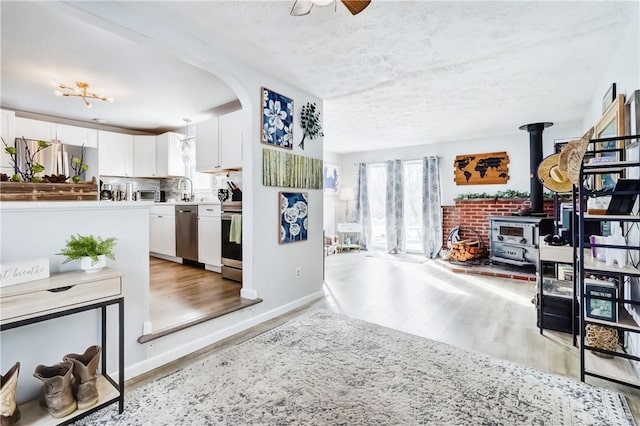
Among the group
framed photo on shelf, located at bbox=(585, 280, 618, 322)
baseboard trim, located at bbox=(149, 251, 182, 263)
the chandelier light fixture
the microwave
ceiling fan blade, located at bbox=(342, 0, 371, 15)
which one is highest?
the chandelier light fixture

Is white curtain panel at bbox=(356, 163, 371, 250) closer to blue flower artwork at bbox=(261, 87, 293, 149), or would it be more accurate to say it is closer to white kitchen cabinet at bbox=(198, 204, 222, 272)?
white kitchen cabinet at bbox=(198, 204, 222, 272)

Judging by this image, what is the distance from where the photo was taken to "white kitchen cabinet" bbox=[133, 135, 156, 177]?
5277mm

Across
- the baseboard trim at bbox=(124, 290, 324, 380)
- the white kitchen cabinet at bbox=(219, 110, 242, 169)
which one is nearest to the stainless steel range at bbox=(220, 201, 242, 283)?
the white kitchen cabinet at bbox=(219, 110, 242, 169)

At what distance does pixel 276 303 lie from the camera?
3166 millimetres

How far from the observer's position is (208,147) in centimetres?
410

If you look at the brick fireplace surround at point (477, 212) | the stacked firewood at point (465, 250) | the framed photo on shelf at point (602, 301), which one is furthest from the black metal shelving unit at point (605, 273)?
the brick fireplace surround at point (477, 212)

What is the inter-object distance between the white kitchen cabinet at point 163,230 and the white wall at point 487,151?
186 inches

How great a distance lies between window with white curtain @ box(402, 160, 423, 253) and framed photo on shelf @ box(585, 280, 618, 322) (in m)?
4.74

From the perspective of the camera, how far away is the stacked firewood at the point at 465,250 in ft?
18.1

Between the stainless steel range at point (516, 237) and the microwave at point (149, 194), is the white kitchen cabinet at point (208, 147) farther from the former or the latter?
the stainless steel range at point (516, 237)

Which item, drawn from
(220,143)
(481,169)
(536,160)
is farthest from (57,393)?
(481,169)

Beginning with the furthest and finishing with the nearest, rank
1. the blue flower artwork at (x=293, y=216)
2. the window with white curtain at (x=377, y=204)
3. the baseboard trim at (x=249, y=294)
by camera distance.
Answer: the window with white curtain at (x=377, y=204)
the blue flower artwork at (x=293, y=216)
the baseboard trim at (x=249, y=294)

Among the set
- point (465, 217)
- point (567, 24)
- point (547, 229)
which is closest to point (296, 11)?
point (567, 24)

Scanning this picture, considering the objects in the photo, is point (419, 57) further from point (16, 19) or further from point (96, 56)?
point (16, 19)
